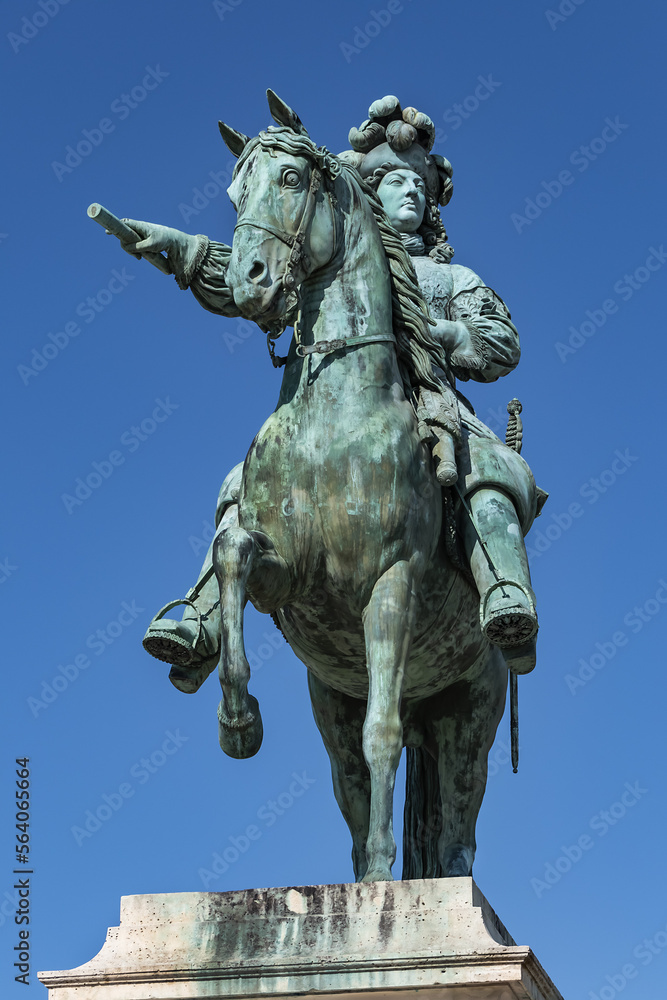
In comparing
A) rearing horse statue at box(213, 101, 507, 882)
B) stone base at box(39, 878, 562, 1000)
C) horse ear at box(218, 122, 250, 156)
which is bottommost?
stone base at box(39, 878, 562, 1000)

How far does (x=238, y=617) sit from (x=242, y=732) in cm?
67

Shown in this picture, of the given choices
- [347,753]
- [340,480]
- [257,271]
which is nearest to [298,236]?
[257,271]

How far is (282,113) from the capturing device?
444 inches

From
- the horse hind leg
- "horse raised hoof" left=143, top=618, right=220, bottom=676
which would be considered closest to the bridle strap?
"horse raised hoof" left=143, top=618, right=220, bottom=676

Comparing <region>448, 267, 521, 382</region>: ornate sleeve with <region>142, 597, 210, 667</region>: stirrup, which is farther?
<region>448, 267, 521, 382</region>: ornate sleeve

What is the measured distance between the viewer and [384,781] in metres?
10.3

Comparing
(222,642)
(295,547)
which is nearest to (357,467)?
(295,547)

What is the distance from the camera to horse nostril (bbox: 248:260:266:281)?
35.4 feet

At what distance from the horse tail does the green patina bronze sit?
17mm

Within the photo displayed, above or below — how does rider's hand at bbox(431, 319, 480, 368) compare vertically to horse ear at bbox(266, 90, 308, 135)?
below

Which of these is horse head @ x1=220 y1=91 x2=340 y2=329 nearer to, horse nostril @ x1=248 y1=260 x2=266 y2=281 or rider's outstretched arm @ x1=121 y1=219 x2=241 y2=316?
horse nostril @ x1=248 y1=260 x2=266 y2=281

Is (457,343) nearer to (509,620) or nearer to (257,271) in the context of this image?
(257,271)

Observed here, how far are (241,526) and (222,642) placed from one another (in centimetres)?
103

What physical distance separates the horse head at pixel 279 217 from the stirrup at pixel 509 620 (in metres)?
2.05
